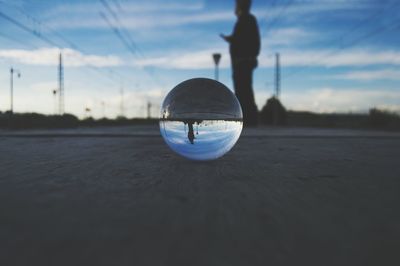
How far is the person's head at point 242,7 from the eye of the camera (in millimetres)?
15516

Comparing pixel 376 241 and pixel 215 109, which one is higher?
pixel 215 109

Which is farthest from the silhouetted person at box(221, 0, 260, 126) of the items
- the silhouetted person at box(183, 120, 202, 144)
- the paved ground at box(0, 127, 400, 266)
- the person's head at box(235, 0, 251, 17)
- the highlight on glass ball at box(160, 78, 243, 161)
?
the paved ground at box(0, 127, 400, 266)

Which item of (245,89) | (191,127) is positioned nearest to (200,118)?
(191,127)

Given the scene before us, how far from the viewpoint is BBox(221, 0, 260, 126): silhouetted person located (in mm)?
15422

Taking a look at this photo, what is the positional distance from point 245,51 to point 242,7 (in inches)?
102

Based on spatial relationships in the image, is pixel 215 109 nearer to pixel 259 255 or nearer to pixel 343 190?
pixel 343 190

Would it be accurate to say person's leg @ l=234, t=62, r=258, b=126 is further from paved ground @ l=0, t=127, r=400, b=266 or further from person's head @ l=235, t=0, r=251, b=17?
paved ground @ l=0, t=127, r=400, b=266

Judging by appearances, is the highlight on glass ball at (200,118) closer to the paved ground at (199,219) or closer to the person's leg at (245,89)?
the paved ground at (199,219)

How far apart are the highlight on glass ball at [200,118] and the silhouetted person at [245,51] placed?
13636 millimetres

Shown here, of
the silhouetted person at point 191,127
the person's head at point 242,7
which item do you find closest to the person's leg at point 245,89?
the person's head at point 242,7

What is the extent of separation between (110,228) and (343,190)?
4.77ft

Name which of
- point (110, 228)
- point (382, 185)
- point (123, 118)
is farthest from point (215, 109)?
point (123, 118)

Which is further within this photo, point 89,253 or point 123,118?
point 123,118

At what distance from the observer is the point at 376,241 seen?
1.00m
